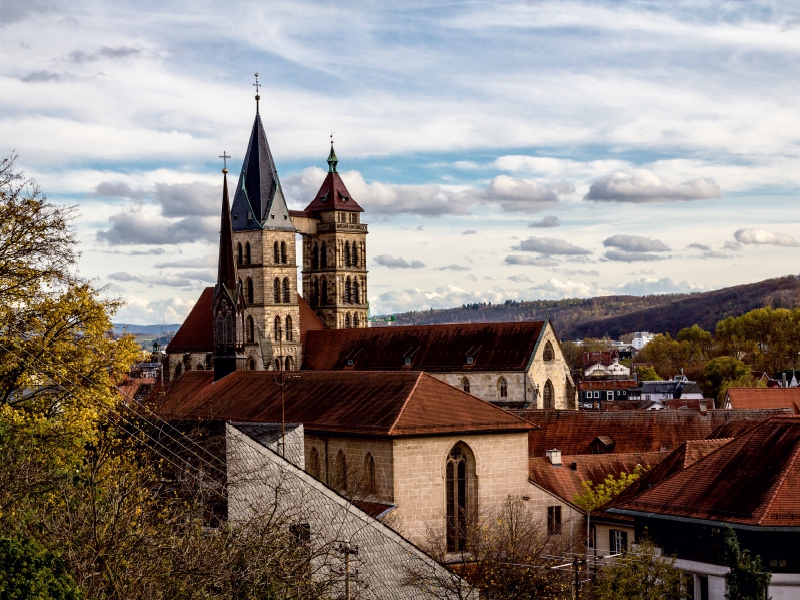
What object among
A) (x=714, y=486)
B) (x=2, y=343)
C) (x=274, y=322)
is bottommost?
(x=714, y=486)

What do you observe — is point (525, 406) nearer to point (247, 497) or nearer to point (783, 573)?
point (783, 573)

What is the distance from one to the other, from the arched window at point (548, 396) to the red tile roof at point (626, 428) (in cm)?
2043

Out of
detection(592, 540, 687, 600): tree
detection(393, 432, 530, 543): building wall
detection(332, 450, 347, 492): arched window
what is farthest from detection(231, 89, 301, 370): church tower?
detection(592, 540, 687, 600): tree

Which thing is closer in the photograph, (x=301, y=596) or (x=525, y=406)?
(x=301, y=596)

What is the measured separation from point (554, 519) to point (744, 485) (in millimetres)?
13132

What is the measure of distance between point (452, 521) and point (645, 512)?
32.5 ft

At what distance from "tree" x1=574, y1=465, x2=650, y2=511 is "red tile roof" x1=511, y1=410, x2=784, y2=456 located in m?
Answer: 9.54

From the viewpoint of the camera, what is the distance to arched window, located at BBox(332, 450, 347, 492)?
4110 cm

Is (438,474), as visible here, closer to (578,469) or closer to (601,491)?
(601,491)

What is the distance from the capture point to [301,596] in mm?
18359

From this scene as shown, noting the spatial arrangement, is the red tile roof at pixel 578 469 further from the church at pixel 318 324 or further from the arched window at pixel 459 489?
the church at pixel 318 324

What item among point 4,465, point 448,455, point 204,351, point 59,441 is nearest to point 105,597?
point 4,465

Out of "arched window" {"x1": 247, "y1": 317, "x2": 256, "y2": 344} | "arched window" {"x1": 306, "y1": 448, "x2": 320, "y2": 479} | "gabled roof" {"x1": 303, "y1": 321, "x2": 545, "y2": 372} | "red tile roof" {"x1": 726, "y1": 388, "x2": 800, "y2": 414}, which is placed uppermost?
"arched window" {"x1": 247, "y1": 317, "x2": 256, "y2": 344}

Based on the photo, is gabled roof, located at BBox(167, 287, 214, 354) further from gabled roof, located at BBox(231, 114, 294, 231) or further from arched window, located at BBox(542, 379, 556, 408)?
arched window, located at BBox(542, 379, 556, 408)
